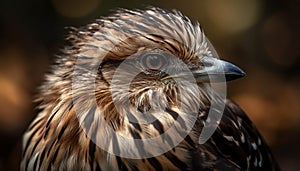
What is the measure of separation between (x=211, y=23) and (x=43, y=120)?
3.73 meters

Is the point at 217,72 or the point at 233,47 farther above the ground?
the point at 217,72

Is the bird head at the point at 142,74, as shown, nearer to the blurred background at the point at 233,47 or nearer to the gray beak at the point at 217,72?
the gray beak at the point at 217,72

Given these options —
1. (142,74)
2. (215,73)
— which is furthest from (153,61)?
(215,73)

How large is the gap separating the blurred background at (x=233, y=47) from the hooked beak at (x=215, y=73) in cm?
324

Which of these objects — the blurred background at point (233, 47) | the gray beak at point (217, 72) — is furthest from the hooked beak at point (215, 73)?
the blurred background at point (233, 47)

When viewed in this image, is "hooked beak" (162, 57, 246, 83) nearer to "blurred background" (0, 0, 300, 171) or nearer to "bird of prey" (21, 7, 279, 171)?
"bird of prey" (21, 7, 279, 171)

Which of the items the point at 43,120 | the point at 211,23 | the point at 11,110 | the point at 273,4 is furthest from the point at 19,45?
the point at 43,120

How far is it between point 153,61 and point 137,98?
178 mm

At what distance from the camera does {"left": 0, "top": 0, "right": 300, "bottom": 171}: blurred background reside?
6270 mm

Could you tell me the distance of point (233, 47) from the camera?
6746 mm

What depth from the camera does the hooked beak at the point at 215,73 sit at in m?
2.99

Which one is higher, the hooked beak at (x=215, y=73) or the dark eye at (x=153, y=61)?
the dark eye at (x=153, y=61)

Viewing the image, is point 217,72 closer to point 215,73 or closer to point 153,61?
point 215,73

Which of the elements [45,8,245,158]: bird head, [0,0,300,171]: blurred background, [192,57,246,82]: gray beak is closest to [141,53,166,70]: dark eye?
[45,8,245,158]: bird head
